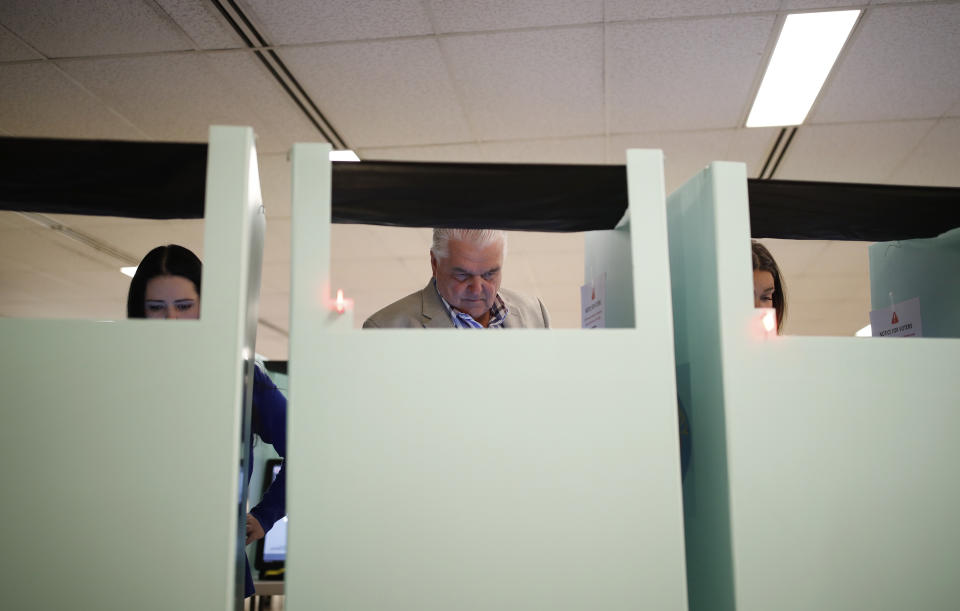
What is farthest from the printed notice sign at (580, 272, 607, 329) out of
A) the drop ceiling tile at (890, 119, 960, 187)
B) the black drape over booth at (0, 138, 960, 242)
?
the drop ceiling tile at (890, 119, 960, 187)

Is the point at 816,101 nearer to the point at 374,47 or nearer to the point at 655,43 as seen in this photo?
the point at 655,43

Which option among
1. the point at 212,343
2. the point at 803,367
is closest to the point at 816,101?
the point at 803,367

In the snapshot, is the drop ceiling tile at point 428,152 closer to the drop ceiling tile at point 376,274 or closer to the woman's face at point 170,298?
the drop ceiling tile at point 376,274

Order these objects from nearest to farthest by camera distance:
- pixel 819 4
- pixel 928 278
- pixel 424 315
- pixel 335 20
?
1. pixel 928 278
2. pixel 424 315
3. pixel 819 4
4. pixel 335 20

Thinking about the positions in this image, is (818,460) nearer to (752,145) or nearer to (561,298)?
(752,145)

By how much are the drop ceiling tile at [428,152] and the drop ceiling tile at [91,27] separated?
116 cm

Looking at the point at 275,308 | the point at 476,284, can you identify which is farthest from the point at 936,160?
the point at 275,308

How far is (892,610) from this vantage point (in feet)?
3.08

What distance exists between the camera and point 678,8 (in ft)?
8.15

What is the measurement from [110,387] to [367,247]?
4.46m

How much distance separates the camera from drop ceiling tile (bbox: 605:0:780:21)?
2.45 metres

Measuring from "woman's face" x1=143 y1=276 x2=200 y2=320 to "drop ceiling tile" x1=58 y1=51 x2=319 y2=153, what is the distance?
5.34ft

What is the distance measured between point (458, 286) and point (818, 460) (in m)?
1.16

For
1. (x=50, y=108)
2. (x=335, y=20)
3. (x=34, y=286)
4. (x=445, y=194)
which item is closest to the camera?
(x=445, y=194)
